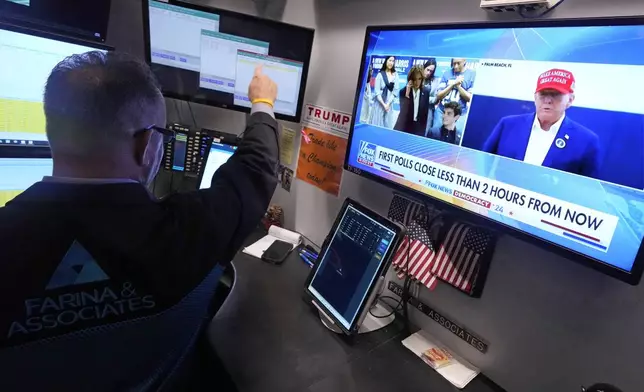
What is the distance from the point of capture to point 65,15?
1355mm

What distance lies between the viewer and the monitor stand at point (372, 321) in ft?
3.66

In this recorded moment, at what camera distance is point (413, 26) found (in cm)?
100

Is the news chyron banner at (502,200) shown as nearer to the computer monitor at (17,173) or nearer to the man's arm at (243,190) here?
the man's arm at (243,190)

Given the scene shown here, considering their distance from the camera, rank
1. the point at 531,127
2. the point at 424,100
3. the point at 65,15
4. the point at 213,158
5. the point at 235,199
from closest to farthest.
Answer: the point at 531,127 → the point at 235,199 → the point at 424,100 → the point at 65,15 → the point at 213,158

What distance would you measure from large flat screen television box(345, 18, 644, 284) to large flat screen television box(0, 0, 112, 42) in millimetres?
1086

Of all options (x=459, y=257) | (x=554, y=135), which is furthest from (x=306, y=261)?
(x=554, y=135)

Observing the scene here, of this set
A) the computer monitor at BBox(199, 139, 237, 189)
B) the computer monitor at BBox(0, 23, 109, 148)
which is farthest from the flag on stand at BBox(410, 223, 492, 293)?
the computer monitor at BBox(0, 23, 109, 148)

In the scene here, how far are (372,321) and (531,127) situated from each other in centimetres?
71

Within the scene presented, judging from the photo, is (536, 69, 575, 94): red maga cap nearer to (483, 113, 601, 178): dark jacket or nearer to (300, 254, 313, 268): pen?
(483, 113, 601, 178): dark jacket

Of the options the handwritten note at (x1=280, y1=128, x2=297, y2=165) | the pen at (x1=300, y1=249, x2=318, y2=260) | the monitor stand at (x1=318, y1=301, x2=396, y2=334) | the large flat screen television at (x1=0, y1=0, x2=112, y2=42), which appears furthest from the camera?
the handwritten note at (x1=280, y1=128, x2=297, y2=165)

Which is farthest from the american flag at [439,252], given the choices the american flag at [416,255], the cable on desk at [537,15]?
the cable on desk at [537,15]

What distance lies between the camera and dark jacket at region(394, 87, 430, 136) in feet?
3.26

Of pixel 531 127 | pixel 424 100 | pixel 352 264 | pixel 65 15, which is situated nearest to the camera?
pixel 531 127

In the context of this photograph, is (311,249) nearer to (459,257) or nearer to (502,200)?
(459,257)
